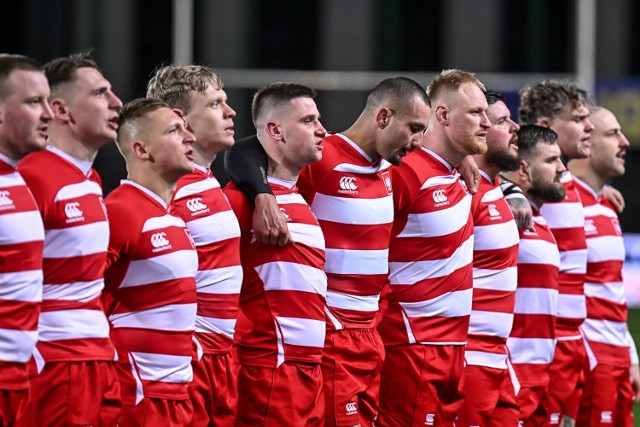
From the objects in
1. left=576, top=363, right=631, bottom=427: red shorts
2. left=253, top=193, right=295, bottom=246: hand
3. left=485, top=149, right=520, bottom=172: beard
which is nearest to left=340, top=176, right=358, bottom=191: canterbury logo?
left=253, top=193, right=295, bottom=246: hand

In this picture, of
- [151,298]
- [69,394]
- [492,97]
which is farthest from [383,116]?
[69,394]

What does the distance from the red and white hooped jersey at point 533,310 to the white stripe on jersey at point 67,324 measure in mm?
2630

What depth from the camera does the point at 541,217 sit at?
6691 mm

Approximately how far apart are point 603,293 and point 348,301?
2294 millimetres

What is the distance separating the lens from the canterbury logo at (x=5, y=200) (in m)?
4.16

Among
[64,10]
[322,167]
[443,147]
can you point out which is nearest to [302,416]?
[322,167]

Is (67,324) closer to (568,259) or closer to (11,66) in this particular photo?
(11,66)

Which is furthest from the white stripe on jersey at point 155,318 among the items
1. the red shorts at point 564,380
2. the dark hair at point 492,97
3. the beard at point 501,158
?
the red shorts at point 564,380

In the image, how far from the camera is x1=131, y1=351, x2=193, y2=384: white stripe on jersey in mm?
4711

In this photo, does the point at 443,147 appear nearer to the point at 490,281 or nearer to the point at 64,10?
the point at 490,281

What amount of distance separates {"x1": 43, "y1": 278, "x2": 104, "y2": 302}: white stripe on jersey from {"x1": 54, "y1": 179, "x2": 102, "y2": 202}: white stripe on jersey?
284 mm

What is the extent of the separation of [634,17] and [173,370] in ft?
37.8

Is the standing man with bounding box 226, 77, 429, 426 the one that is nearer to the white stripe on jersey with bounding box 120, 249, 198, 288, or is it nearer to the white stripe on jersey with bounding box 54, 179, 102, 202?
the white stripe on jersey with bounding box 120, 249, 198, 288

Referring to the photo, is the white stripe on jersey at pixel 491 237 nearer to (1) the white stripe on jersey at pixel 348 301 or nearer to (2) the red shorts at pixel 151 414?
(1) the white stripe on jersey at pixel 348 301
